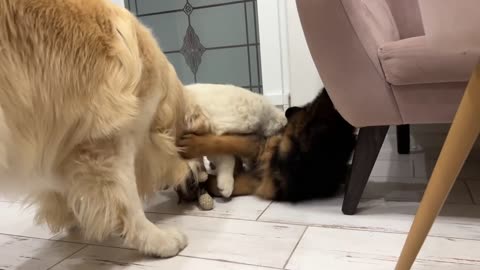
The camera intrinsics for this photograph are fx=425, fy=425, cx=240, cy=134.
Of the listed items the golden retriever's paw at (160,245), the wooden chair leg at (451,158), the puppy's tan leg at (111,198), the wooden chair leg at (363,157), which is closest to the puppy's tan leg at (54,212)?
the puppy's tan leg at (111,198)

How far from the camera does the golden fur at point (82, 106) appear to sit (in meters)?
0.95

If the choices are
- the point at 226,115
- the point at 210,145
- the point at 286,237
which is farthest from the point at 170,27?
the point at 286,237

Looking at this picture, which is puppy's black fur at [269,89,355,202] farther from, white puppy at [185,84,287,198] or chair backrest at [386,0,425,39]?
chair backrest at [386,0,425,39]

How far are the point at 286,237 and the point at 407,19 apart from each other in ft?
3.26

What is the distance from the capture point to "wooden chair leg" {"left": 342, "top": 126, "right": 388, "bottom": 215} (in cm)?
131

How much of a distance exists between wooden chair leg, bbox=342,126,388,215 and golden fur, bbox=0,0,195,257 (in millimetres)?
543

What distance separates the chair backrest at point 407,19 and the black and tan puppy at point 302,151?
0.43 m

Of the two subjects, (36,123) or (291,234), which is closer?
(36,123)

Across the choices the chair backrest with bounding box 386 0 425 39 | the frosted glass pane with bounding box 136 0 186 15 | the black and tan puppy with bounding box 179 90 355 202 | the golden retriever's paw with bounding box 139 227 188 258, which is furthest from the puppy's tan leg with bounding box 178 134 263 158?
the frosted glass pane with bounding box 136 0 186 15

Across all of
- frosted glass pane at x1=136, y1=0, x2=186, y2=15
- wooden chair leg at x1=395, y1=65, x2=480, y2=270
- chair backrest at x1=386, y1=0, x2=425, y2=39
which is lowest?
wooden chair leg at x1=395, y1=65, x2=480, y2=270

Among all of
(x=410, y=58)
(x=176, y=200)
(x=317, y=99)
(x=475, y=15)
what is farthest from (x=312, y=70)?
(x=475, y=15)

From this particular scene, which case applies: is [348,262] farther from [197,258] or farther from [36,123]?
[36,123]

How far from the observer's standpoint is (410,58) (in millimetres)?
1060

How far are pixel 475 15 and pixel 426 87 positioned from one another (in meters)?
0.38
